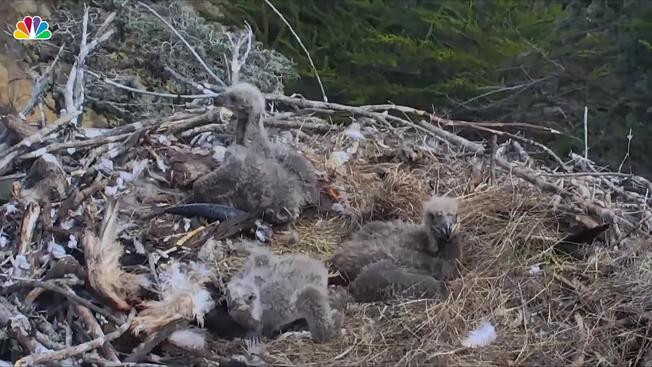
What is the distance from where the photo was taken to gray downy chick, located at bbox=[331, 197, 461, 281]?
4199 millimetres

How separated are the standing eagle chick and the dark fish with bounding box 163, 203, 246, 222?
0.21ft

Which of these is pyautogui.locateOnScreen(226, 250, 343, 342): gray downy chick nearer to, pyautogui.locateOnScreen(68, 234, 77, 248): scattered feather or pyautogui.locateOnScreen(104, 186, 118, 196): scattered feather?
pyautogui.locateOnScreen(68, 234, 77, 248): scattered feather

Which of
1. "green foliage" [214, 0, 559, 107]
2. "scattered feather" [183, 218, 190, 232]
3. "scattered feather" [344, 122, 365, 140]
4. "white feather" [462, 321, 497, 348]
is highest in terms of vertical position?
"scattered feather" [183, 218, 190, 232]

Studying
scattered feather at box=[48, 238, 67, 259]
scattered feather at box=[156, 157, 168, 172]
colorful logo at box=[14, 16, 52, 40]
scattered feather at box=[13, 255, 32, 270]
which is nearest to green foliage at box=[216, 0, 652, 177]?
colorful logo at box=[14, 16, 52, 40]

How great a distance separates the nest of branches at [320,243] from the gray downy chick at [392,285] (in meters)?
0.05

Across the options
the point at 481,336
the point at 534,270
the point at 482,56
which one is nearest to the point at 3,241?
the point at 481,336

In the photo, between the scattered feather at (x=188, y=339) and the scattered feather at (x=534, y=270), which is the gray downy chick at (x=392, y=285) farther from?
the scattered feather at (x=188, y=339)

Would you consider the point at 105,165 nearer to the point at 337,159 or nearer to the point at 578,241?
the point at 337,159

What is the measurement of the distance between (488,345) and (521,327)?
0.20 m

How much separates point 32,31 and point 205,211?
222cm

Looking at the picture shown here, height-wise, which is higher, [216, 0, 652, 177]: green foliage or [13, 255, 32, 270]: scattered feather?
[13, 255, 32, 270]: scattered feather

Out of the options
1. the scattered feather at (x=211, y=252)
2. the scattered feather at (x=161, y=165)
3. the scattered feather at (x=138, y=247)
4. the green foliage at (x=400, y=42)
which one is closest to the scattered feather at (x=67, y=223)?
the scattered feather at (x=138, y=247)

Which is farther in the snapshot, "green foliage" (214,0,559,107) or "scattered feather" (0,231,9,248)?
"green foliage" (214,0,559,107)

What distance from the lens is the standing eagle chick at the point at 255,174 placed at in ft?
14.9
